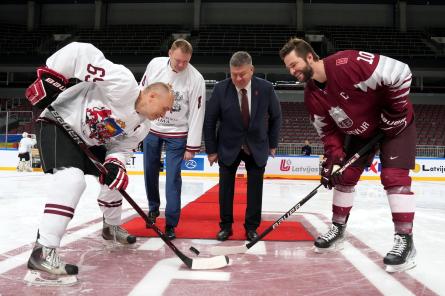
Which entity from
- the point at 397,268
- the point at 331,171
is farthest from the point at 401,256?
the point at 331,171

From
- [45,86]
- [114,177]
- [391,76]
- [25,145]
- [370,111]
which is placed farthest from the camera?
[25,145]

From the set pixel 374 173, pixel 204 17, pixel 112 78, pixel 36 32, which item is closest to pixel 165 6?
pixel 204 17

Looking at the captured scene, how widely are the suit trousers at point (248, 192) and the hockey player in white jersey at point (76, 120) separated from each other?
0.97 meters

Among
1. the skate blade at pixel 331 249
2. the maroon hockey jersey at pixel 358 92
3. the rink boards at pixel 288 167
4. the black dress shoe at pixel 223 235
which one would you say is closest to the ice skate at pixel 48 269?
the black dress shoe at pixel 223 235

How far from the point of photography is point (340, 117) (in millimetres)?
2381

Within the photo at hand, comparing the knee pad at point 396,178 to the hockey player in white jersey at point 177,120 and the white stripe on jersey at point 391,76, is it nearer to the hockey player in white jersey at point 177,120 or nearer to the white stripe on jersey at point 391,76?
the white stripe on jersey at point 391,76

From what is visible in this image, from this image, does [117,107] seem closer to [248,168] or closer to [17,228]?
[248,168]

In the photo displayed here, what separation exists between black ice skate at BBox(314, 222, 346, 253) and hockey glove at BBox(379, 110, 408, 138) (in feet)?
Answer: 2.36

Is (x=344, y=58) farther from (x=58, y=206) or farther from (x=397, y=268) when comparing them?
(x=58, y=206)

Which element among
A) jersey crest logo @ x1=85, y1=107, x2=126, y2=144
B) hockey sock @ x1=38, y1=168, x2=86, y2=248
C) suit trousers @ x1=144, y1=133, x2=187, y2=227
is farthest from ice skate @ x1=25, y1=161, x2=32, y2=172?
hockey sock @ x1=38, y1=168, x2=86, y2=248

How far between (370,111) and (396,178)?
42 centimetres

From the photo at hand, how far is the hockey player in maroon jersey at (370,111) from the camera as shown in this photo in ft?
7.05

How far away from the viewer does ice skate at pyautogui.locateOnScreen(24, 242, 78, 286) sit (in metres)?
1.73

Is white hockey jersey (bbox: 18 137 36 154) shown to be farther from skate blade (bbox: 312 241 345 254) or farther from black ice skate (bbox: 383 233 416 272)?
black ice skate (bbox: 383 233 416 272)
